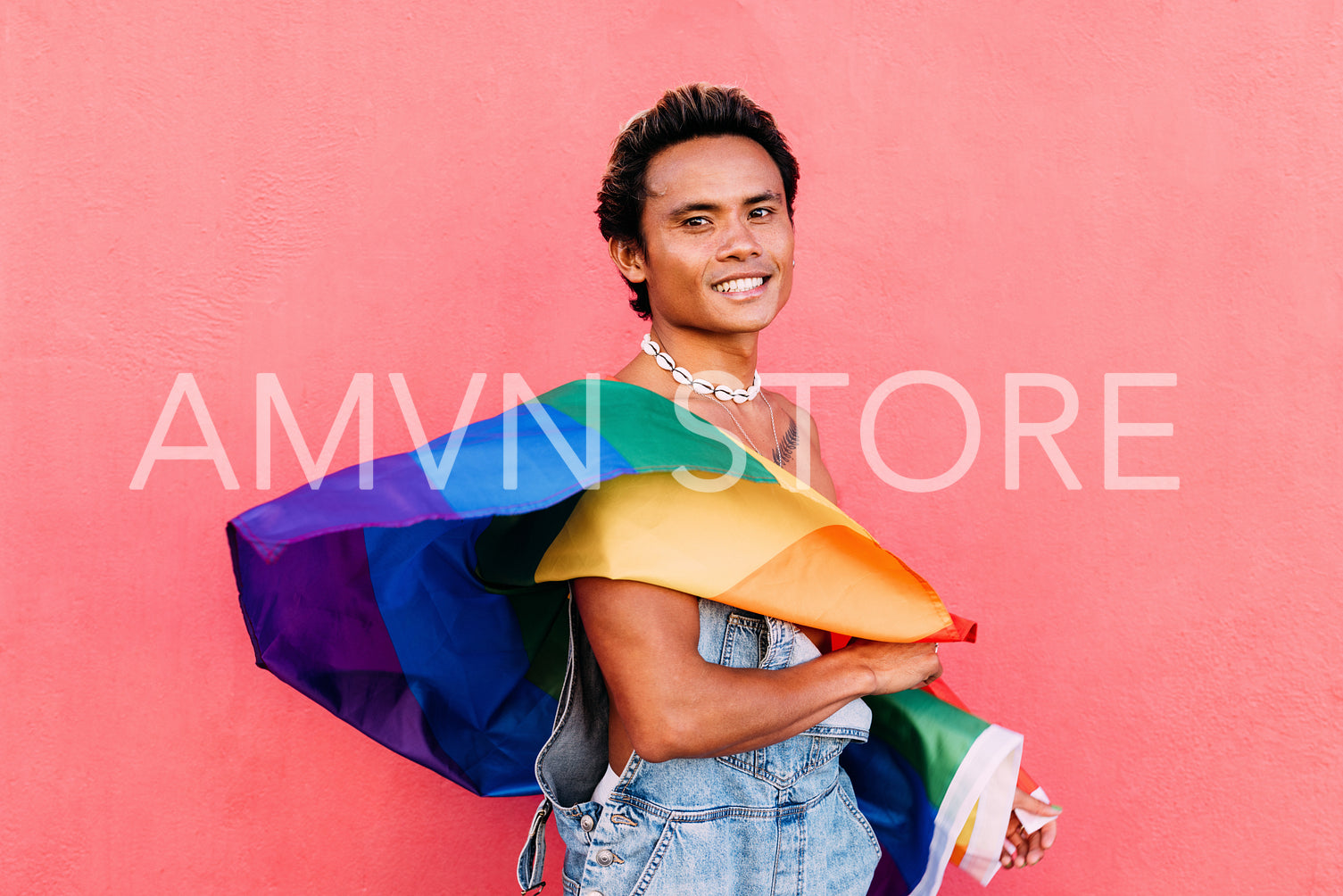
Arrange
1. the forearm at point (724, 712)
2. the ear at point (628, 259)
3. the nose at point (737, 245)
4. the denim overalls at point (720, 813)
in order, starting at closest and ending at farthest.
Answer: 1. the forearm at point (724, 712)
2. the denim overalls at point (720, 813)
3. the nose at point (737, 245)
4. the ear at point (628, 259)

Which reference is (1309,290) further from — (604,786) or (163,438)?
(163,438)

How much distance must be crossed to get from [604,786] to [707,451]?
0.54m

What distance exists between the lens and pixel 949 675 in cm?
236

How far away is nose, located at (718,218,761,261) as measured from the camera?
1600mm

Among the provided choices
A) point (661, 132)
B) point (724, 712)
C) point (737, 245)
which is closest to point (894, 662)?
point (724, 712)

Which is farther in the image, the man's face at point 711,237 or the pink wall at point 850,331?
the pink wall at point 850,331

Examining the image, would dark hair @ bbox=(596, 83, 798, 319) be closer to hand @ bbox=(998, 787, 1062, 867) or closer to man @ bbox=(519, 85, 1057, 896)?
man @ bbox=(519, 85, 1057, 896)

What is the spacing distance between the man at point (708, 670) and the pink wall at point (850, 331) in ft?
1.98

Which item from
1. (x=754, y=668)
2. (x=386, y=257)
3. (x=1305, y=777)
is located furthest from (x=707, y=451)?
(x=1305, y=777)

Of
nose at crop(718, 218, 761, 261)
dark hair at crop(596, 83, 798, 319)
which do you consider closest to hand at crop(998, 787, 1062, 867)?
nose at crop(718, 218, 761, 261)

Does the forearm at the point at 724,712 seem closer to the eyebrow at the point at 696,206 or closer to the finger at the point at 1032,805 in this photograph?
the finger at the point at 1032,805

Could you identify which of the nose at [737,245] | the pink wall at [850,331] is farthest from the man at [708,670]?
the pink wall at [850,331]

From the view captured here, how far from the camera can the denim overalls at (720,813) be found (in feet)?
4.61

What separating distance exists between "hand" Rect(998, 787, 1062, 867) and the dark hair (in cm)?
112
